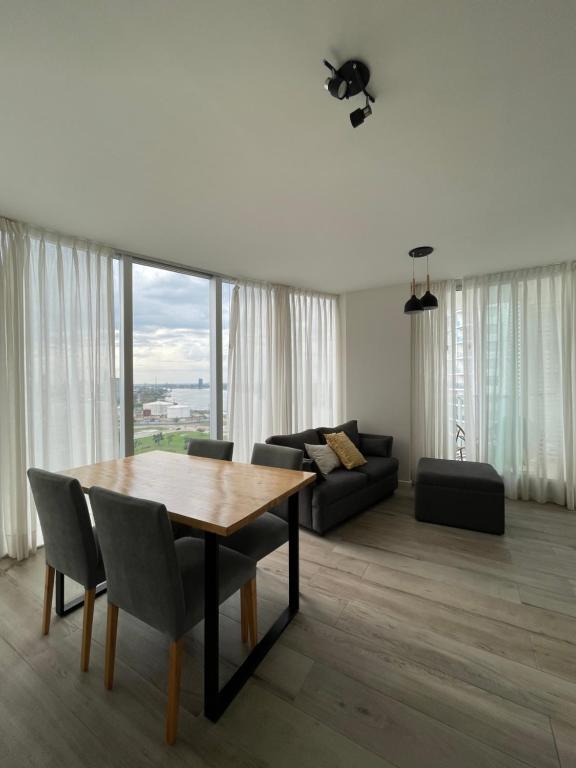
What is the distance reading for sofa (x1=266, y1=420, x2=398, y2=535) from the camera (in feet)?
9.71

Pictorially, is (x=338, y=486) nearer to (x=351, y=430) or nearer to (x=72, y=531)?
(x=351, y=430)

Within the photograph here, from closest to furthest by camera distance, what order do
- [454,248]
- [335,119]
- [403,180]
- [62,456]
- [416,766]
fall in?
[416,766], [335,119], [403,180], [62,456], [454,248]

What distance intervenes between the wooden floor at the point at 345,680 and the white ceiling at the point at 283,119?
2.65 metres

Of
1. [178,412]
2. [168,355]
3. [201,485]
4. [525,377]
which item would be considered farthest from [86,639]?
[525,377]

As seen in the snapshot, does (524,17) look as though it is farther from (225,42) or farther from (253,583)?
(253,583)

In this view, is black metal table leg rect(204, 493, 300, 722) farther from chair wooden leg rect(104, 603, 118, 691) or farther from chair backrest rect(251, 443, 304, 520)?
chair backrest rect(251, 443, 304, 520)

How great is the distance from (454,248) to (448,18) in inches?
89.5

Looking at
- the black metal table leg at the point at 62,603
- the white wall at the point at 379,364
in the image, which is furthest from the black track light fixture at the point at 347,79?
the white wall at the point at 379,364

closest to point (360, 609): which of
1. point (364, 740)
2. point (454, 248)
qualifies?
point (364, 740)

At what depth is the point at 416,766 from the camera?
1.19 meters

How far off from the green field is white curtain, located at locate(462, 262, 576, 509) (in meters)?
3.56

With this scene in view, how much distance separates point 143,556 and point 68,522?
22.7 inches

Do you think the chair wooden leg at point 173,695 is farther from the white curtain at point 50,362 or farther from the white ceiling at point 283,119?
the white ceiling at point 283,119

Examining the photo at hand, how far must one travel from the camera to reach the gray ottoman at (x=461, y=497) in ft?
9.77
